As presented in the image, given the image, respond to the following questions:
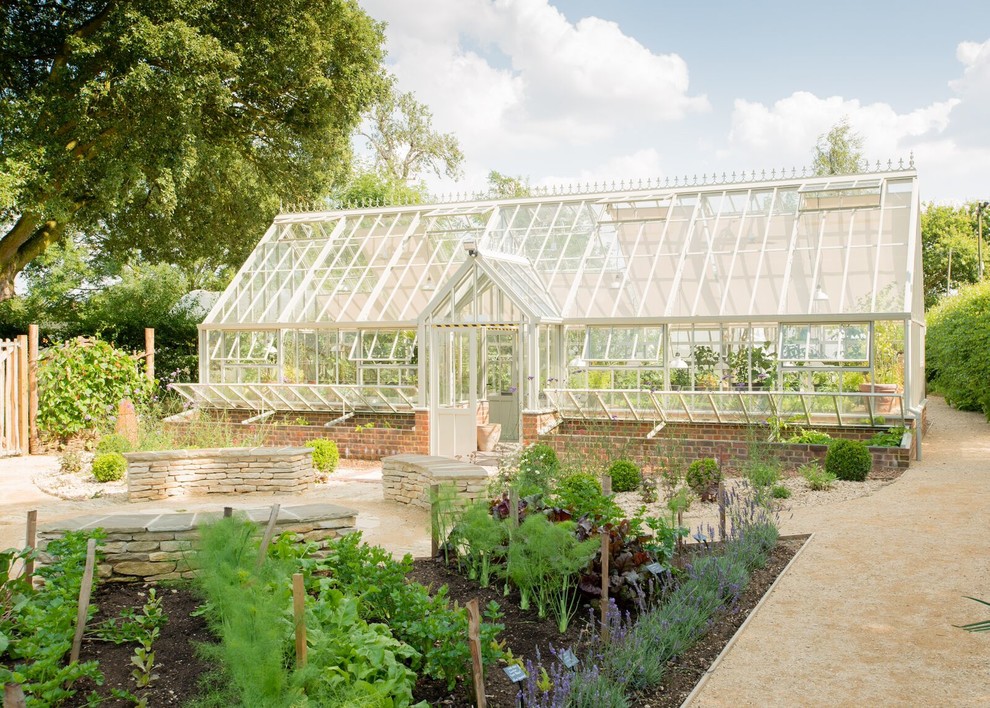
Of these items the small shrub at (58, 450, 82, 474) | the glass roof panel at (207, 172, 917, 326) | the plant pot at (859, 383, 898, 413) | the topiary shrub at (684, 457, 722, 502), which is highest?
the glass roof panel at (207, 172, 917, 326)

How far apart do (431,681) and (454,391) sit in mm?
10994

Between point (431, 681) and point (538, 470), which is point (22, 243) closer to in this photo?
point (538, 470)

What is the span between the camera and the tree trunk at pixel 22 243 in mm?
18484

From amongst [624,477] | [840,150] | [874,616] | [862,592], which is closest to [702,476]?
[624,477]

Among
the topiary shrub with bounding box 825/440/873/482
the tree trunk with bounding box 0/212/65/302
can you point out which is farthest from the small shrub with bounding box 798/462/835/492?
the tree trunk with bounding box 0/212/65/302

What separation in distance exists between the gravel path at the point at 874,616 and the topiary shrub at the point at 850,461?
1.32 m

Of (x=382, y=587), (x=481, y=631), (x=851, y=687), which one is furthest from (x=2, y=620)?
(x=851, y=687)

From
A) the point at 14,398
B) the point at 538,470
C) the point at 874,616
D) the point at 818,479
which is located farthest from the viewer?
the point at 14,398

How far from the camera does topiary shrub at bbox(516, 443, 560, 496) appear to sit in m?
8.55

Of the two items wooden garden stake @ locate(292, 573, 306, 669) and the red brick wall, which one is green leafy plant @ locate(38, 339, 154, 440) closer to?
the red brick wall

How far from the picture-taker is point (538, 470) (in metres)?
9.34

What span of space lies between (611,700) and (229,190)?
18.6 m

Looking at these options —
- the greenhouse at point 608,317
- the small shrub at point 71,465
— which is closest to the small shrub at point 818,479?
the greenhouse at point 608,317

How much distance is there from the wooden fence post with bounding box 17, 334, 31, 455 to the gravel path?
13415 millimetres
